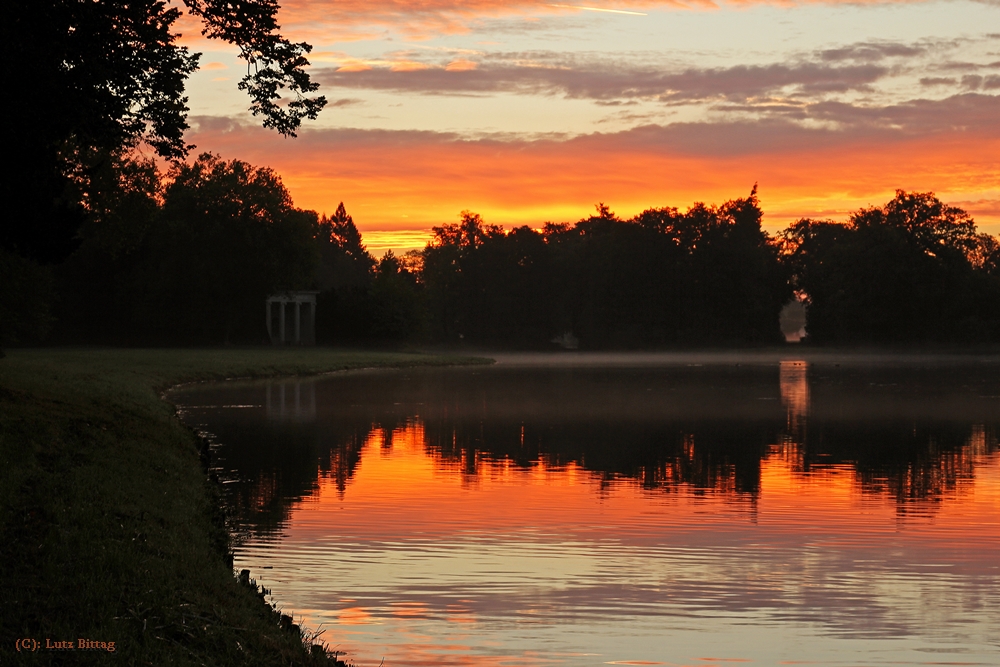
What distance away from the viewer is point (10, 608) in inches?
367

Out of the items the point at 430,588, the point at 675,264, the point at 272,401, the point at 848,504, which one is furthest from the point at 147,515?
the point at 675,264

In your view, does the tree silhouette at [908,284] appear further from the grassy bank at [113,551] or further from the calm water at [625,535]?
the grassy bank at [113,551]

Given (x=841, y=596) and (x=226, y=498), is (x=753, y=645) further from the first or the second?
(x=226, y=498)

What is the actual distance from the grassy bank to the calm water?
857mm

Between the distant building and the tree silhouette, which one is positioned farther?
the tree silhouette

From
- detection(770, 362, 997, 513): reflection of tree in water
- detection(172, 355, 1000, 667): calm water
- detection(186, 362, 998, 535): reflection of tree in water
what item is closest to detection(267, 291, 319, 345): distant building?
detection(186, 362, 998, 535): reflection of tree in water

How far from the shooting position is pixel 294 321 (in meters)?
108

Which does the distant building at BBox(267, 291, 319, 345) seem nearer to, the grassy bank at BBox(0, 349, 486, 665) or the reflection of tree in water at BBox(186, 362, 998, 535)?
the reflection of tree in water at BBox(186, 362, 998, 535)

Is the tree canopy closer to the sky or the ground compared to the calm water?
closer to the sky

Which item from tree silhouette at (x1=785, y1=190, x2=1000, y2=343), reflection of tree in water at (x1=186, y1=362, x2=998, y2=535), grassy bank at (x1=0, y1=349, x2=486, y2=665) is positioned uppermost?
tree silhouette at (x1=785, y1=190, x2=1000, y2=343)

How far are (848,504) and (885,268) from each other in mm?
124486

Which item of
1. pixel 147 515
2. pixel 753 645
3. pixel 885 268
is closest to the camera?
pixel 753 645

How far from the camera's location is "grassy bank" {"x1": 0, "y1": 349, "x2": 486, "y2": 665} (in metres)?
8.92

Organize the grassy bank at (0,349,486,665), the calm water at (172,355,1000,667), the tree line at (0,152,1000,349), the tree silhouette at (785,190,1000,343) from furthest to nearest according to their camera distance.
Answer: the tree silhouette at (785,190,1000,343)
the tree line at (0,152,1000,349)
the calm water at (172,355,1000,667)
the grassy bank at (0,349,486,665)
